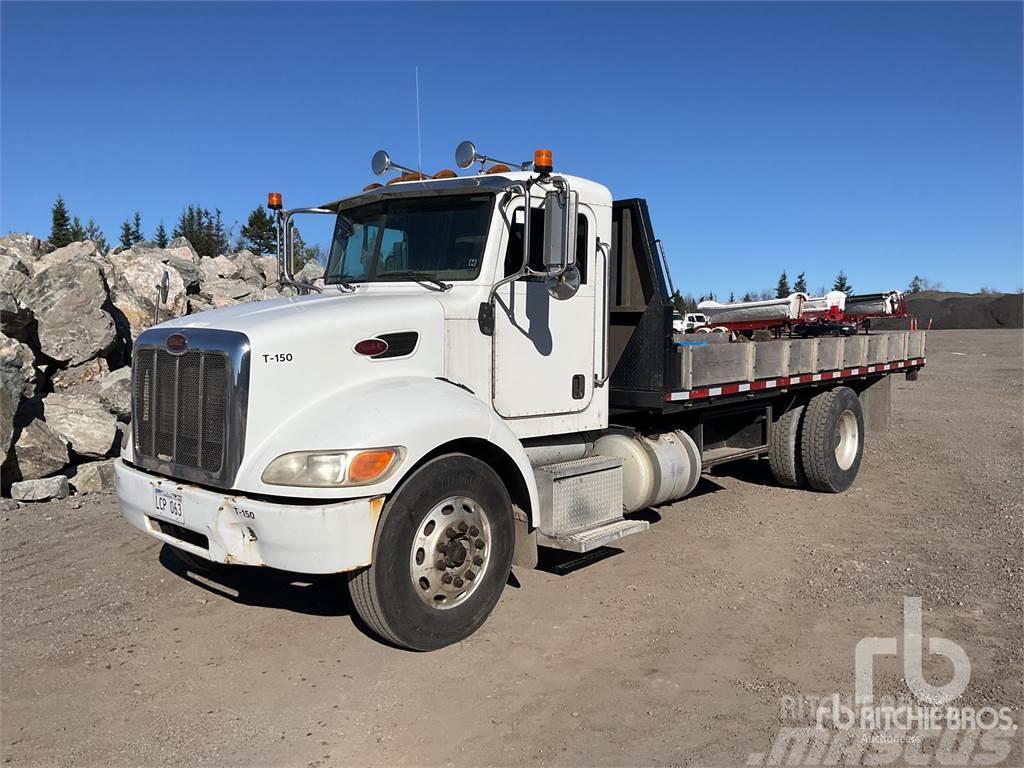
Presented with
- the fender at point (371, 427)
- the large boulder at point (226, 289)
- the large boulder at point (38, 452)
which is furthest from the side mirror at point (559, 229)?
the large boulder at point (226, 289)

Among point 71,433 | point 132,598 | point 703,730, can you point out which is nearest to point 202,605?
point 132,598

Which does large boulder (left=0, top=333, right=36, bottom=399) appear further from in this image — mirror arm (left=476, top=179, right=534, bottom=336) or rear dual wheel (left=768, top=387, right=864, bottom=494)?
rear dual wheel (left=768, top=387, right=864, bottom=494)

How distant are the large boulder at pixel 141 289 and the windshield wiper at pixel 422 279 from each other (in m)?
9.76

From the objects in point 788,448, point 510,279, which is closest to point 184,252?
point 788,448

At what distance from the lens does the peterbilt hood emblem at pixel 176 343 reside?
4.15 m

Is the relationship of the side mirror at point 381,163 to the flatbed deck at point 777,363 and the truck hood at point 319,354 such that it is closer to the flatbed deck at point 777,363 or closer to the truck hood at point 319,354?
the truck hood at point 319,354

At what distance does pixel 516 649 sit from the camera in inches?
169

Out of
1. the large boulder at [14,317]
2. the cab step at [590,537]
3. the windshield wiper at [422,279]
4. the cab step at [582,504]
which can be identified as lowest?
the cab step at [590,537]

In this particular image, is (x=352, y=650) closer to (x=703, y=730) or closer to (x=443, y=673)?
(x=443, y=673)

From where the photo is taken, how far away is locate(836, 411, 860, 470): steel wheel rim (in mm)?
8336

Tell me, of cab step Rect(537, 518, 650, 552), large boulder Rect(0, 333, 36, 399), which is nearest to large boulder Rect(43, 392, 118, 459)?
large boulder Rect(0, 333, 36, 399)

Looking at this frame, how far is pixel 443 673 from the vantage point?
13.1 feet

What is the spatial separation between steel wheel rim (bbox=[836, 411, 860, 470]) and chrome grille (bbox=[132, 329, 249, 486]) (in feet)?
21.4

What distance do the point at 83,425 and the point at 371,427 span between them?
235 inches
